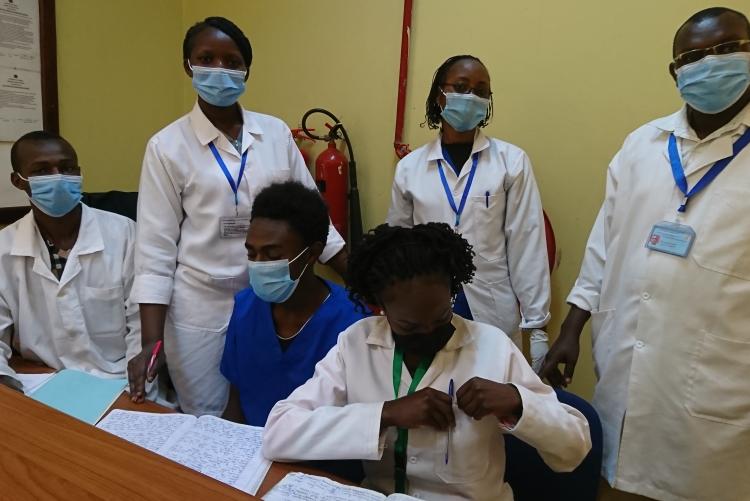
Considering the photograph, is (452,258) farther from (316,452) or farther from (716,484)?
(716,484)

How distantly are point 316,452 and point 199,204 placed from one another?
901 millimetres

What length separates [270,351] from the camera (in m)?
1.40

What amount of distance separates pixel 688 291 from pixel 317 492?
0.97 meters

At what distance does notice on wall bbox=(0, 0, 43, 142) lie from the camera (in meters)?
2.40

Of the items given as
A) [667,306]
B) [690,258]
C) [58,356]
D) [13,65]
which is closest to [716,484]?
[667,306]

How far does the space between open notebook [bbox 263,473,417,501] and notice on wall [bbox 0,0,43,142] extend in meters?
2.27

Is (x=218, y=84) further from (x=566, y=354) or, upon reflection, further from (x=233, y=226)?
(x=566, y=354)

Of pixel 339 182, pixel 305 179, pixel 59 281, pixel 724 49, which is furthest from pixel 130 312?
pixel 724 49

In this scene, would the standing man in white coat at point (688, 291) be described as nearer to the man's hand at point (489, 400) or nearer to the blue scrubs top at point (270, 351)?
the man's hand at point (489, 400)

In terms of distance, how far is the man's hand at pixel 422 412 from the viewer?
1.01 metres

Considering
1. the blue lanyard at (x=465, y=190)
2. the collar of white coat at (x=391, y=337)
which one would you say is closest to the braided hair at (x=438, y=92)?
the blue lanyard at (x=465, y=190)

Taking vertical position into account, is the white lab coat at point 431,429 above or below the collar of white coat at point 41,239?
below

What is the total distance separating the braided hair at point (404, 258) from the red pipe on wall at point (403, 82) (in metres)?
1.35

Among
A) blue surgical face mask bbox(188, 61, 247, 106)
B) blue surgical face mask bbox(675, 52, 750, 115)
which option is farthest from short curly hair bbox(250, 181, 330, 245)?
blue surgical face mask bbox(675, 52, 750, 115)
